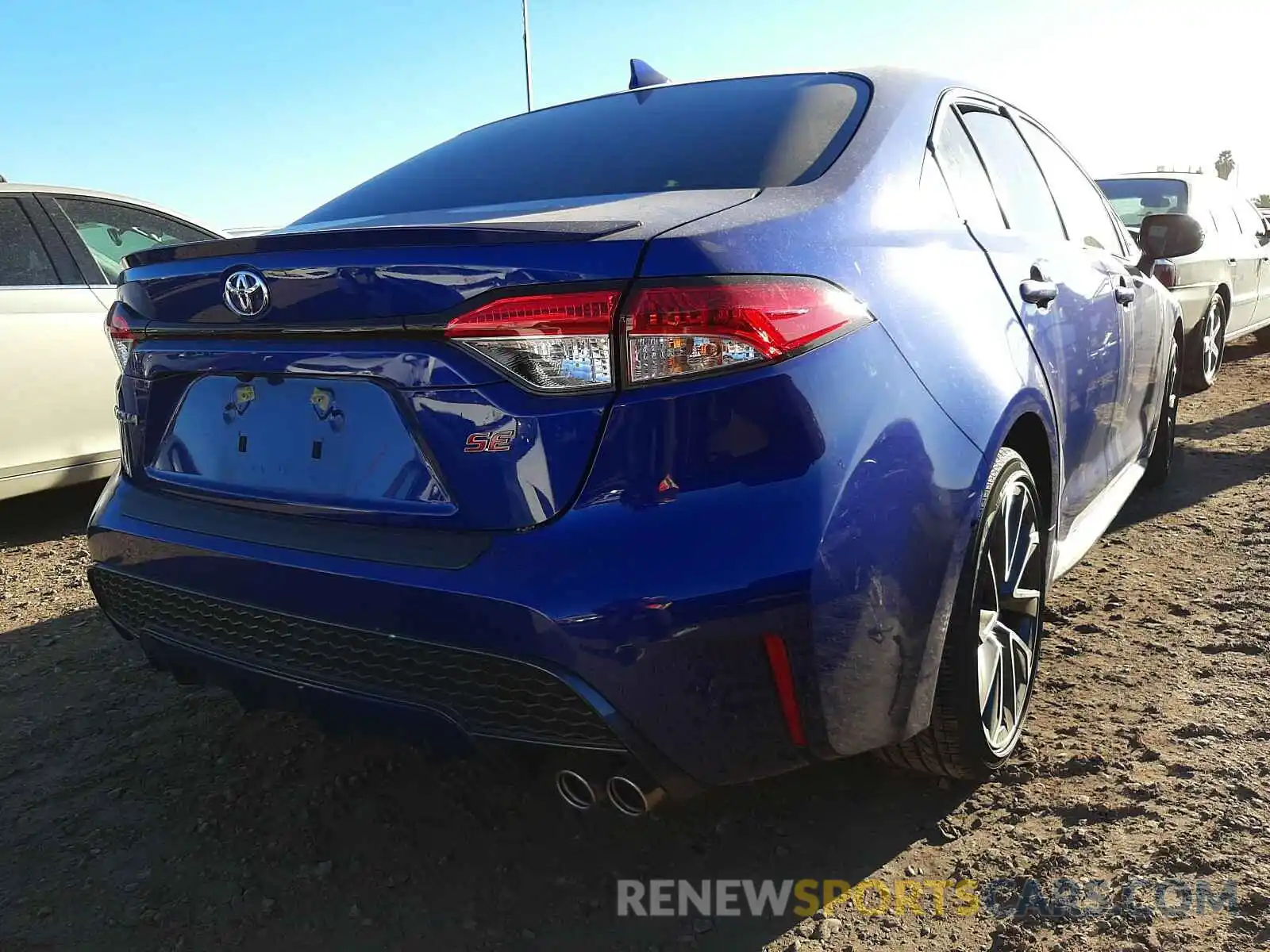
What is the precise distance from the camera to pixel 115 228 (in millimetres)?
4652

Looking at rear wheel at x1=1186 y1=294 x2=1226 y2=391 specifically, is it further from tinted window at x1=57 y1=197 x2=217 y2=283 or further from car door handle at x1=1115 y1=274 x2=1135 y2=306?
tinted window at x1=57 y1=197 x2=217 y2=283

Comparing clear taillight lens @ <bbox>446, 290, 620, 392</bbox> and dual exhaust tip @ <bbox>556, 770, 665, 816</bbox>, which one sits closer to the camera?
clear taillight lens @ <bbox>446, 290, 620, 392</bbox>

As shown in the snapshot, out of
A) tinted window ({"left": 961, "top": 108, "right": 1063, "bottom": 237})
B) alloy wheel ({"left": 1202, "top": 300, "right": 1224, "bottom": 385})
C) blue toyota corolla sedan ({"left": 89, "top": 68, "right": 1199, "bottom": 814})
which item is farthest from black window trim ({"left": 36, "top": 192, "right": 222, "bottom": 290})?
alloy wheel ({"left": 1202, "top": 300, "right": 1224, "bottom": 385})

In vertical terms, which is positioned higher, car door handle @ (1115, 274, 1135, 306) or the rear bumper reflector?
car door handle @ (1115, 274, 1135, 306)

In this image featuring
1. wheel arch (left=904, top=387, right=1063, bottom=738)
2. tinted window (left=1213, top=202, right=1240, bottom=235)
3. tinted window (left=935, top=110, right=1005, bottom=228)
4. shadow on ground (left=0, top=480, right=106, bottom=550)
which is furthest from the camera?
tinted window (left=1213, top=202, right=1240, bottom=235)

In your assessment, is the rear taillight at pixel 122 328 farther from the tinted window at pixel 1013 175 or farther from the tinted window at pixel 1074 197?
the tinted window at pixel 1074 197

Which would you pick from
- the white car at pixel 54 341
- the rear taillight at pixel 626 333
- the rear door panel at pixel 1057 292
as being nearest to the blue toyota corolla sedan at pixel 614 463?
the rear taillight at pixel 626 333

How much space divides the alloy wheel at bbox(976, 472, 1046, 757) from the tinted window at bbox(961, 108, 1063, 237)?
2.57 ft

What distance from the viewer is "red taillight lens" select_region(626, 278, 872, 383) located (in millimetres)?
1489

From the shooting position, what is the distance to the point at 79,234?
4.42 metres

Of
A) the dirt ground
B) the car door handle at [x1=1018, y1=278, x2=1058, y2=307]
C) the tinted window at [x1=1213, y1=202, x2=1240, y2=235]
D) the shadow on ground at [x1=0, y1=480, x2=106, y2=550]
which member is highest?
the car door handle at [x1=1018, y1=278, x2=1058, y2=307]

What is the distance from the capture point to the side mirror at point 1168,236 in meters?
3.61

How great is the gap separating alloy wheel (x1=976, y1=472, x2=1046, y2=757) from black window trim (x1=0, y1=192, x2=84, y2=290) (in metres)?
3.94

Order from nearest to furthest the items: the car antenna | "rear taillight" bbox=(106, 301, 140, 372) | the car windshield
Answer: "rear taillight" bbox=(106, 301, 140, 372)
the car antenna
the car windshield
